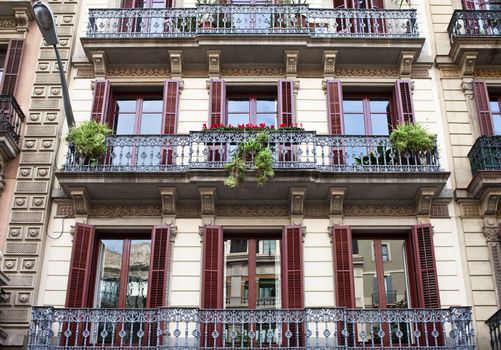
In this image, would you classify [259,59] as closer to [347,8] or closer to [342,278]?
[347,8]

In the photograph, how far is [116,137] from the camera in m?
14.8

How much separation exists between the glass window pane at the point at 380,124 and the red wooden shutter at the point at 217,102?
12.2 feet

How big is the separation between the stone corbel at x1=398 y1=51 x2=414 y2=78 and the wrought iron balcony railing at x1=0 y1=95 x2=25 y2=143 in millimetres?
9282

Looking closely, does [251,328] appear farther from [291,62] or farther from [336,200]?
[291,62]

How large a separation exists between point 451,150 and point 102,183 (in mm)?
8060

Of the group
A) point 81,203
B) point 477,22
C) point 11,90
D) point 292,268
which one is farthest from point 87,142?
point 477,22

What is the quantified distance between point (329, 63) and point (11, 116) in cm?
768

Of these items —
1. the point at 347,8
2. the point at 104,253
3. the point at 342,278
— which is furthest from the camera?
the point at 347,8

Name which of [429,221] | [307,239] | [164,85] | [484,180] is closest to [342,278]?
[307,239]

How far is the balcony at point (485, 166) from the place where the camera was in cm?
1388

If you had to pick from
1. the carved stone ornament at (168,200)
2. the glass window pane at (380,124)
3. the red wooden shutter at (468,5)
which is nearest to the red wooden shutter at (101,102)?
the carved stone ornament at (168,200)

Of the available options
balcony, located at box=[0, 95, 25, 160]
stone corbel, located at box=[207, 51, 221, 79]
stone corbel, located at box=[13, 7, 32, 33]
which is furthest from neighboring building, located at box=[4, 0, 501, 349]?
stone corbel, located at box=[13, 7, 32, 33]

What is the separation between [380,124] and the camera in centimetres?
1596

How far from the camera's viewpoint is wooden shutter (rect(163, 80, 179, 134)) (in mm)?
15320
